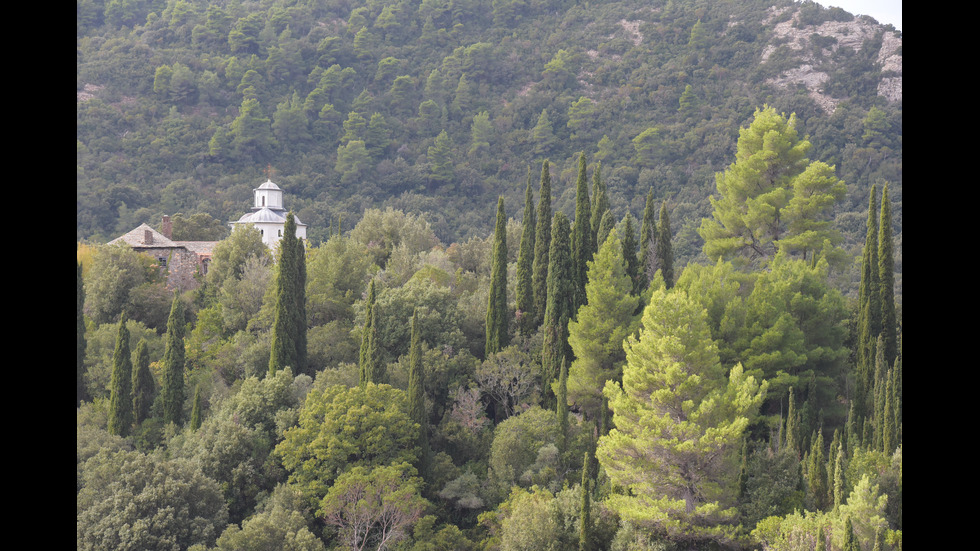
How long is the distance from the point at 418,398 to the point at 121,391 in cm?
1085

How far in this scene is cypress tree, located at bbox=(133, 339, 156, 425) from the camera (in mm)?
31234

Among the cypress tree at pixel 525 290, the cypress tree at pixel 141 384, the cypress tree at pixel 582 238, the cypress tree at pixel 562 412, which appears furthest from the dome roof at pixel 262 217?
the cypress tree at pixel 562 412

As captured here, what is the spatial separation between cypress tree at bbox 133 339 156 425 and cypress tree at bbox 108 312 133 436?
18.6 inches

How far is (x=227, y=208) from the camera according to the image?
6134 centimetres

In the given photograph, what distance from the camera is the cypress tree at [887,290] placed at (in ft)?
95.0

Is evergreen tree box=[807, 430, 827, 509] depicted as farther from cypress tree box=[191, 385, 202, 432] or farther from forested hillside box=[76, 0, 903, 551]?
cypress tree box=[191, 385, 202, 432]

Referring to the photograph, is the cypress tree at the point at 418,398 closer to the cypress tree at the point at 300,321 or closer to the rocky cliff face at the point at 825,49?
the cypress tree at the point at 300,321

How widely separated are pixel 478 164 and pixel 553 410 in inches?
1745

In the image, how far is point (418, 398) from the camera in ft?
92.9

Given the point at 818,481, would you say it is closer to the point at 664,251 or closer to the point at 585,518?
the point at 585,518

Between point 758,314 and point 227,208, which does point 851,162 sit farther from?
point 227,208

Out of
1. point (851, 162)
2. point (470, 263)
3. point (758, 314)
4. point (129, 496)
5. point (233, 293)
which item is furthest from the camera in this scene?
point (851, 162)

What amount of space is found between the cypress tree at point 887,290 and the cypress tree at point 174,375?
2469 centimetres
